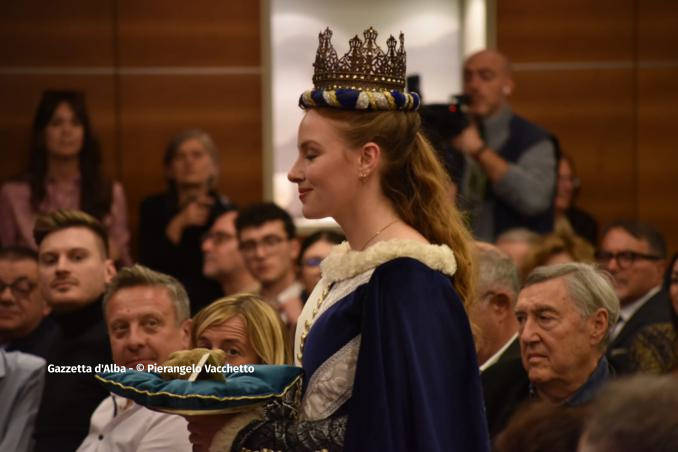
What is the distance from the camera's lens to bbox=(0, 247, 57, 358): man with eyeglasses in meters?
4.54

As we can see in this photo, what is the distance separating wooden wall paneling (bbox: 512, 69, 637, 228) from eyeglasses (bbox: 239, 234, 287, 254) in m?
2.46

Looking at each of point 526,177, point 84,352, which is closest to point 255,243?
point 526,177

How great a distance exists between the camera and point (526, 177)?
5488mm

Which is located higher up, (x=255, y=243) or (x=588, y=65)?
(x=588, y=65)

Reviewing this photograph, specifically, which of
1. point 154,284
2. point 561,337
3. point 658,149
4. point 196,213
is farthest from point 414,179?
point 658,149

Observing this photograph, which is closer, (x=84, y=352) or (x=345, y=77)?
(x=345, y=77)

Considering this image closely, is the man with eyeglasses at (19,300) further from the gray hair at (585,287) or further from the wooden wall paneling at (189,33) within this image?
the wooden wall paneling at (189,33)

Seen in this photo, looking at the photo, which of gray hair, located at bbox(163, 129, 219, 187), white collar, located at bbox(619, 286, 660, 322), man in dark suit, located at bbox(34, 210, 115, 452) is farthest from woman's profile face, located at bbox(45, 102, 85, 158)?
white collar, located at bbox(619, 286, 660, 322)

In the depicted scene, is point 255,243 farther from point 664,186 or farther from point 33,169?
point 664,186

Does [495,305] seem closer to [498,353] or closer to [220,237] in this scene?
[498,353]

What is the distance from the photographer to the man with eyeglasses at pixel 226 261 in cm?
555

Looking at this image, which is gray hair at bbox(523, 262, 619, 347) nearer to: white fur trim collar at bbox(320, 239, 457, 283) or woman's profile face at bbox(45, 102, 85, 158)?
white fur trim collar at bbox(320, 239, 457, 283)

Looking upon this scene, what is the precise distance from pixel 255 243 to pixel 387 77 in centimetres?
293

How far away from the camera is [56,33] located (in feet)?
23.2
